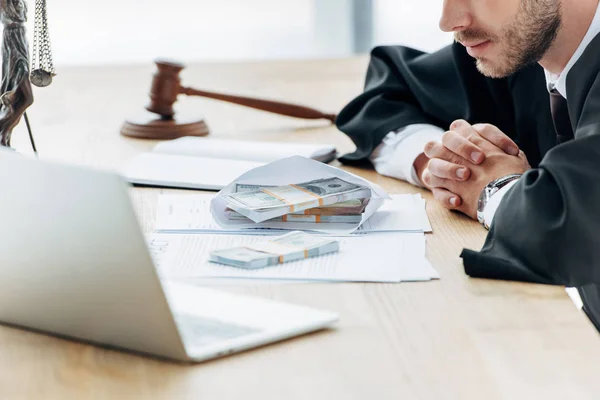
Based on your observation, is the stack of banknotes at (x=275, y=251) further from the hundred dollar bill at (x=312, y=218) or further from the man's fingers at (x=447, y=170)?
the man's fingers at (x=447, y=170)

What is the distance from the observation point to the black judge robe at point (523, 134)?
3.95 ft

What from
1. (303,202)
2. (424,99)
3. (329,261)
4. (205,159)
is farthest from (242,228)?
(424,99)

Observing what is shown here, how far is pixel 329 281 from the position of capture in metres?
1.18

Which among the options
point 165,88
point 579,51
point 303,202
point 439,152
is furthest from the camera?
point 165,88

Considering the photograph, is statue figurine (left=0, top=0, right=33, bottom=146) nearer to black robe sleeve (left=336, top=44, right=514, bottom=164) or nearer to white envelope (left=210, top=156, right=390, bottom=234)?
white envelope (left=210, top=156, right=390, bottom=234)

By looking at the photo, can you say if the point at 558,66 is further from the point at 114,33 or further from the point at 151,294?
the point at 114,33

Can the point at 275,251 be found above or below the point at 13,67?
below

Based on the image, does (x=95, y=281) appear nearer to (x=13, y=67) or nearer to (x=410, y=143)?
(x=13, y=67)

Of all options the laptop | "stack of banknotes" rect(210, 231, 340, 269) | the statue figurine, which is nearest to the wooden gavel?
the statue figurine

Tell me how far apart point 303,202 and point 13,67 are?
472 mm

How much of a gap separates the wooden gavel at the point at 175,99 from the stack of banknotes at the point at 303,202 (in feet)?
2.40

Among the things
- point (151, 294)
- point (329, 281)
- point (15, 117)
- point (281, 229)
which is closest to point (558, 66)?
point (281, 229)

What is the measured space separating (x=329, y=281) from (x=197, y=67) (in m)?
1.87

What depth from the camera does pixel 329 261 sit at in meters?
1.25
